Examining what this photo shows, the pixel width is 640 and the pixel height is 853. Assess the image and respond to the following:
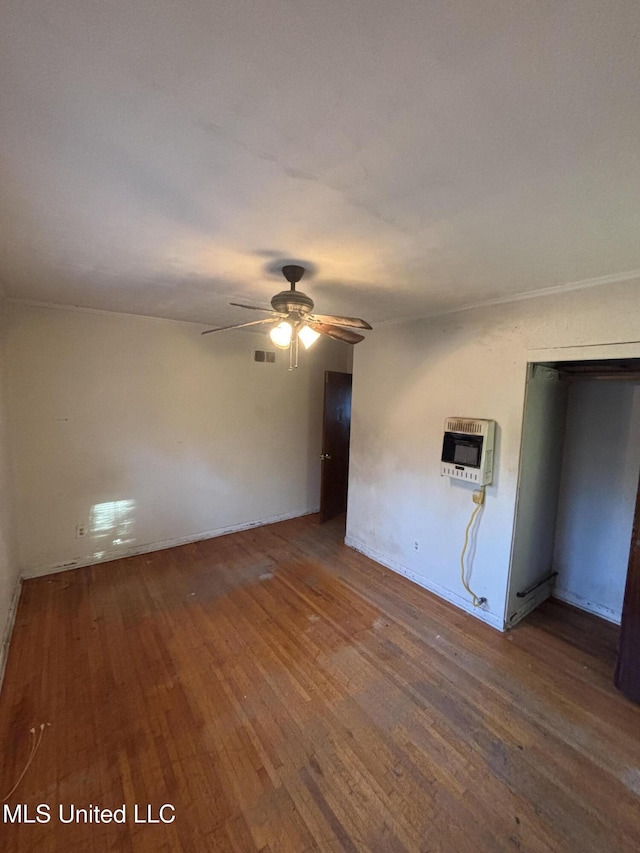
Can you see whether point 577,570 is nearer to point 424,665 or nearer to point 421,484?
point 421,484

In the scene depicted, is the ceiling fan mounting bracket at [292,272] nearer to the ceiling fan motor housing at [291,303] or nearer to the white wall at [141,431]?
the ceiling fan motor housing at [291,303]

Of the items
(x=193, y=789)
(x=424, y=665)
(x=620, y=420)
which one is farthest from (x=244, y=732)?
(x=620, y=420)

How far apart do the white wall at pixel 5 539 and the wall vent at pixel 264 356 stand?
2.32 metres

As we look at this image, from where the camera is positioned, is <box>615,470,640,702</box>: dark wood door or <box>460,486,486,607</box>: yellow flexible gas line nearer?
<box>615,470,640,702</box>: dark wood door

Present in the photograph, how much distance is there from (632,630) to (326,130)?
2.93 meters

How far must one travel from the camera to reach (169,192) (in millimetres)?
1293

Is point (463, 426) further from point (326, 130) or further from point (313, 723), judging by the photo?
point (326, 130)

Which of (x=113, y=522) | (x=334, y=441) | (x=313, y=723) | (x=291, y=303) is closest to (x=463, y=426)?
(x=291, y=303)

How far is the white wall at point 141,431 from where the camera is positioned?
10.4 feet

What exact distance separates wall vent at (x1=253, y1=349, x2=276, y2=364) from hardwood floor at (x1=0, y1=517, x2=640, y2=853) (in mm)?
2627

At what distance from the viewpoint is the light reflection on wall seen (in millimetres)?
3494

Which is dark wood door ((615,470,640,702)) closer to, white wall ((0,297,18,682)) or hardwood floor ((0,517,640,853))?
hardwood floor ((0,517,640,853))

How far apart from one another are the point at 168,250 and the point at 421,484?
2.63 meters

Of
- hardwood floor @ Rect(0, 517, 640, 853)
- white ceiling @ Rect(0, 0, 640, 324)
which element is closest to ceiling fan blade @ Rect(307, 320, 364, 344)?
white ceiling @ Rect(0, 0, 640, 324)
